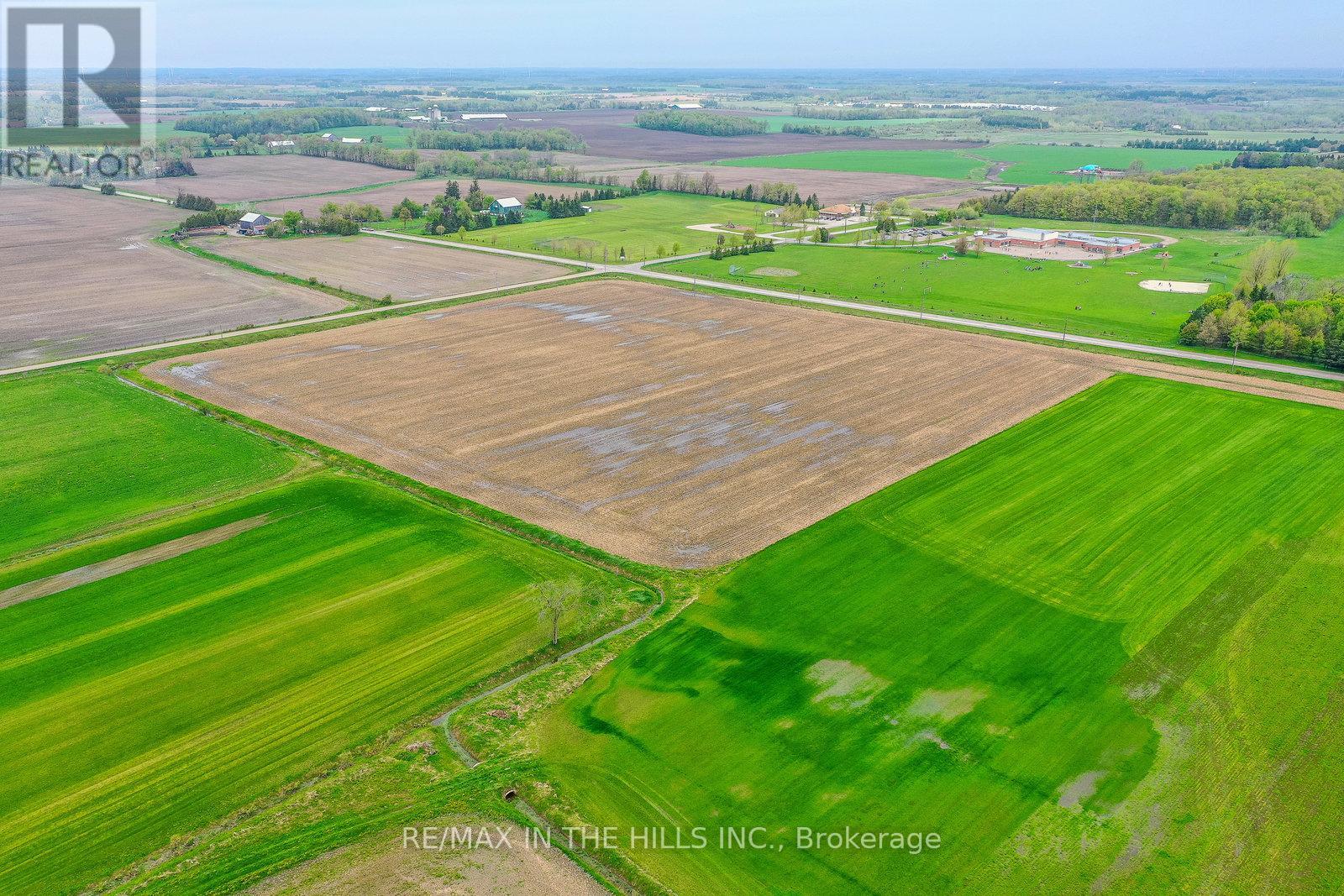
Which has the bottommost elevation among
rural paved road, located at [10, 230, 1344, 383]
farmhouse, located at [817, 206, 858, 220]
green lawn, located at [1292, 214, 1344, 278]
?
rural paved road, located at [10, 230, 1344, 383]

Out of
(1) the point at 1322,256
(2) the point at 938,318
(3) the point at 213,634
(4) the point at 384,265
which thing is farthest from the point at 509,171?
(3) the point at 213,634

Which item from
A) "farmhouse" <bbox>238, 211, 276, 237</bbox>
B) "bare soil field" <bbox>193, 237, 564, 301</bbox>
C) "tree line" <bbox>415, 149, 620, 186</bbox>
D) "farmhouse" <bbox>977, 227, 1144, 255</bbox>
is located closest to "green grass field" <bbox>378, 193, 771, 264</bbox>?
"bare soil field" <bbox>193, 237, 564, 301</bbox>

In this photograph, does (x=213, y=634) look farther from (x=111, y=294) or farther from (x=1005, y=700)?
(x=111, y=294)

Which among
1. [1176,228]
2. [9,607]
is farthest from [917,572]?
[1176,228]

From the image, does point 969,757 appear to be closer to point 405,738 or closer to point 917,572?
point 917,572

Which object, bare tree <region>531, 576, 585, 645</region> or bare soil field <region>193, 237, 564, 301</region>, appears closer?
bare tree <region>531, 576, 585, 645</region>

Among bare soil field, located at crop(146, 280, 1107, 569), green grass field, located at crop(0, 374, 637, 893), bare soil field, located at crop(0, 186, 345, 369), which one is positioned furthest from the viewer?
bare soil field, located at crop(0, 186, 345, 369)

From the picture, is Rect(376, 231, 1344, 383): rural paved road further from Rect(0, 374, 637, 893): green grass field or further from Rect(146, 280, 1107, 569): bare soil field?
Rect(0, 374, 637, 893): green grass field
